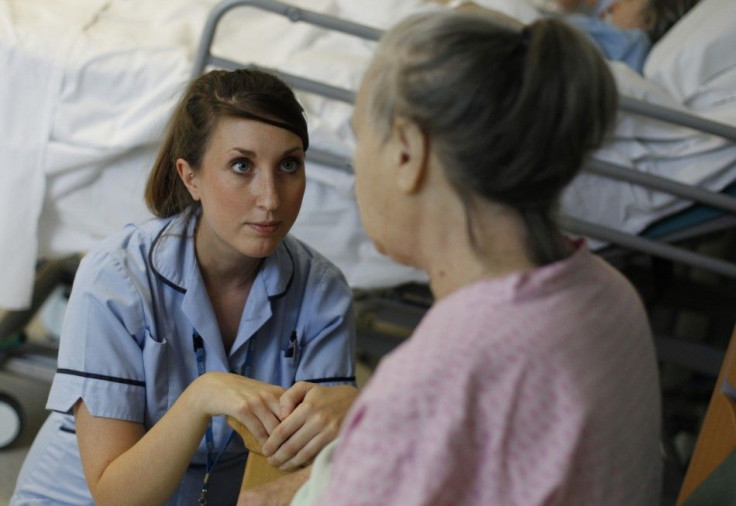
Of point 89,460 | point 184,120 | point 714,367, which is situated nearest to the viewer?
point 89,460

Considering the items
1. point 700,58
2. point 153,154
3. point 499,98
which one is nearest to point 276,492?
point 499,98

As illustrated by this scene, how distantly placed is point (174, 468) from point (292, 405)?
0.20m

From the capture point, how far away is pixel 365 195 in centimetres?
92

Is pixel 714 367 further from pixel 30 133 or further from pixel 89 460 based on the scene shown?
pixel 30 133

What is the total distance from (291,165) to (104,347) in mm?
396

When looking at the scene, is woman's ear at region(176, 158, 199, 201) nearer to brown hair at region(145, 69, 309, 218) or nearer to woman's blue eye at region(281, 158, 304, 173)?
brown hair at region(145, 69, 309, 218)

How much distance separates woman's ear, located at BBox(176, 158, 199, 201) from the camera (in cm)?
152

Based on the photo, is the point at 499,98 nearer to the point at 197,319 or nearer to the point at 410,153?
the point at 410,153

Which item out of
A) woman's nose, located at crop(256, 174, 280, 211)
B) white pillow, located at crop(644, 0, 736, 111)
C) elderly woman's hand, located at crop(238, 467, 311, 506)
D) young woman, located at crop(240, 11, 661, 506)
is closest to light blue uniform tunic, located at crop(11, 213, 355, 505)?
woman's nose, located at crop(256, 174, 280, 211)

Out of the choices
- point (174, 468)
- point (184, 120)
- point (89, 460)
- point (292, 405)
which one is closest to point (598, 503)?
point (292, 405)

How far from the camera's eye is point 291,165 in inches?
58.7

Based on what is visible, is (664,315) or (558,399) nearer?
(558,399)

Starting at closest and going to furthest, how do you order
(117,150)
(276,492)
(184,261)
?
1. (276,492)
2. (184,261)
3. (117,150)

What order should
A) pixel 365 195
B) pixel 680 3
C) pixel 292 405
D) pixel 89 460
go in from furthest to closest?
1. pixel 680 3
2. pixel 89 460
3. pixel 292 405
4. pixel 365 195
